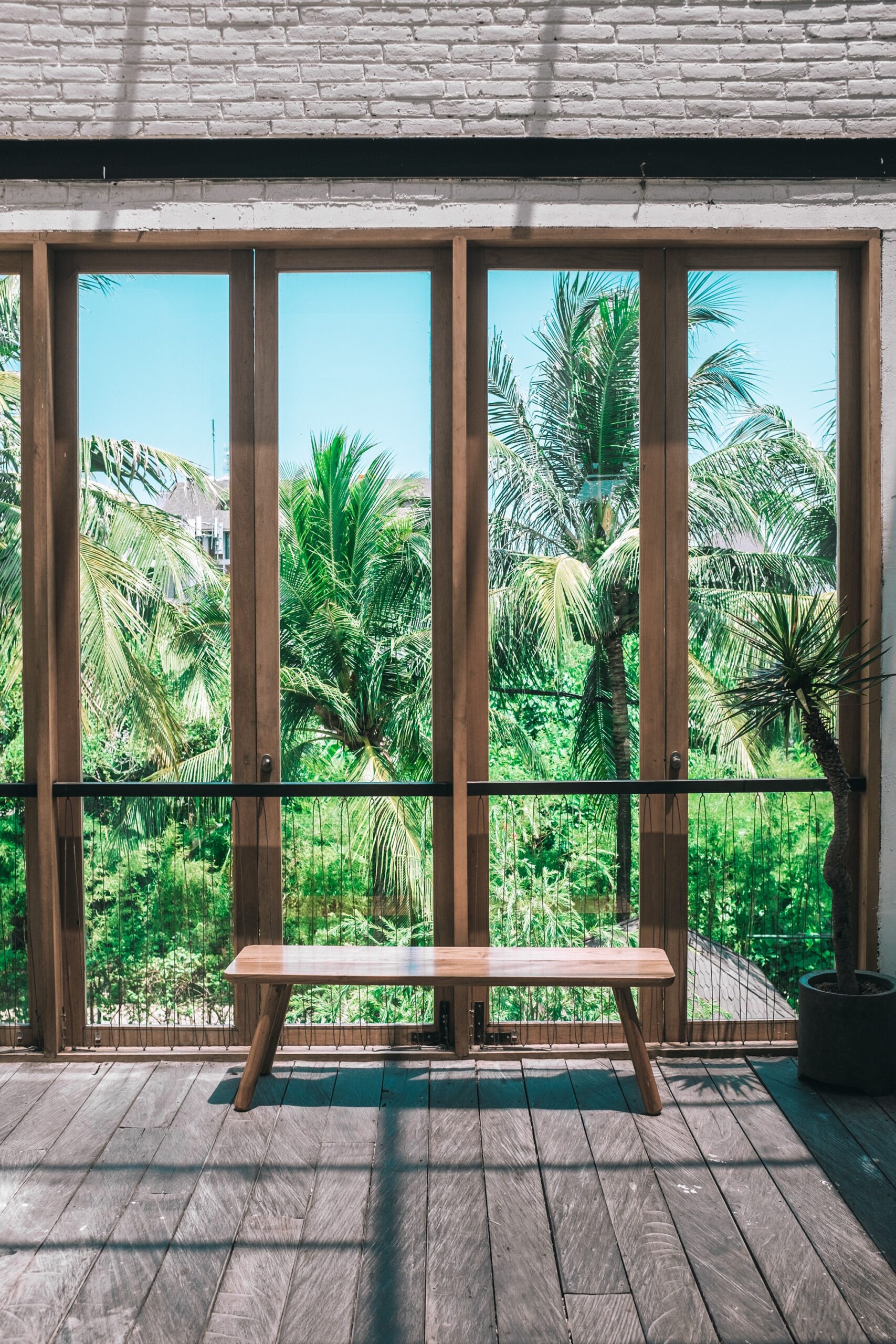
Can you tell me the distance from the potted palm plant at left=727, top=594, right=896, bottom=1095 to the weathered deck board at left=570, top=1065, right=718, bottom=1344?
66cm

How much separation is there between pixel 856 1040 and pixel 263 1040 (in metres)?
1.78

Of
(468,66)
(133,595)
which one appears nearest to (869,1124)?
(133,595)

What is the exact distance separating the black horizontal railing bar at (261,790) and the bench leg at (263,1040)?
24.9 inches

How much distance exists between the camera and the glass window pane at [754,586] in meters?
3.15

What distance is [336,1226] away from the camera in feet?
7.08

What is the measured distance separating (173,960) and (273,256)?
2425 millimetres

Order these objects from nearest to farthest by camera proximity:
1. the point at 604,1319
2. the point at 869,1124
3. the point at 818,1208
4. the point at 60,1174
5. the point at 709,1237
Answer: the point at 604,1319 < the point at 709,1237 < the point at 818,1208 < the point at 60,1174 < the point at 869,1124

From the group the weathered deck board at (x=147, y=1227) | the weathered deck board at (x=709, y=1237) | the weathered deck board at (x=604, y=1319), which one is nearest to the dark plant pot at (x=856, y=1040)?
the weathered deck board at (x=709, y=1237)

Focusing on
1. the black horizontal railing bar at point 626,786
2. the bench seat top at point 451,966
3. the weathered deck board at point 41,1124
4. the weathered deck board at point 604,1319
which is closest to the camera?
the weathered deck board at point 604,1319

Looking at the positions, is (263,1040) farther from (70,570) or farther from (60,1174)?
(70,570)

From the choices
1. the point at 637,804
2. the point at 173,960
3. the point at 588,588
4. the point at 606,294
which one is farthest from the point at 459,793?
the point at 606,294

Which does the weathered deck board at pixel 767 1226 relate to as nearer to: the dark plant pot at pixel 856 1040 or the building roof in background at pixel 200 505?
the dark plant pot at pixel 856 1040

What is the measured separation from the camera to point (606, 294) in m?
3.14

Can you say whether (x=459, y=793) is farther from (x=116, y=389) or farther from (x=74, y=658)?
(x=116, y=389)
